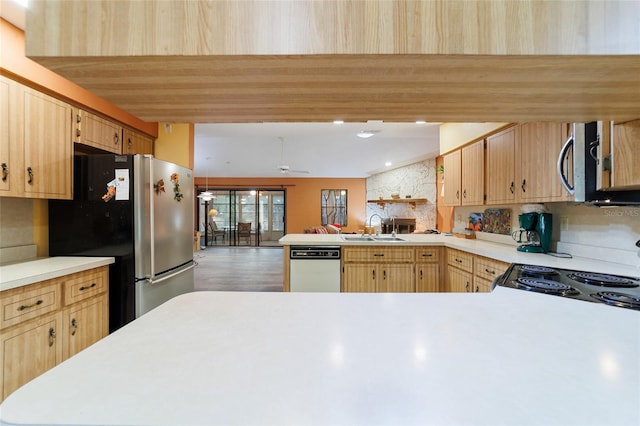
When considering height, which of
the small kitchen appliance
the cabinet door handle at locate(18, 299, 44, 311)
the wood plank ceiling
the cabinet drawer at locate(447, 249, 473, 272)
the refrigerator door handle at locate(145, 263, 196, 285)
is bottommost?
the refrigerator door handle at locate(145, 263, 196, 285)

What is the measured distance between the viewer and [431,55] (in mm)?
565

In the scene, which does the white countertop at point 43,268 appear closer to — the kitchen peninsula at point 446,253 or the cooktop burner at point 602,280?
the kitchen peninsula at point 446,253

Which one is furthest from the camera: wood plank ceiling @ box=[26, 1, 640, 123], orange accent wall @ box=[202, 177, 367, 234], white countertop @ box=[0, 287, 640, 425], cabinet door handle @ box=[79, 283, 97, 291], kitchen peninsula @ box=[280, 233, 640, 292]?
orange accent wall @ box=[202, 177, 367, 234]

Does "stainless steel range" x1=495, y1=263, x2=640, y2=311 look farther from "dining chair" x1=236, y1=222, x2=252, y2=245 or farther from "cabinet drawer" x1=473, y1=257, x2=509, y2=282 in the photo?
"dining chair" x1=236, y1=222, x2=252, y2=245

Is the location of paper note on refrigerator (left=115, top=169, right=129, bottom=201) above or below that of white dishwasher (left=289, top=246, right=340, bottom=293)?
above

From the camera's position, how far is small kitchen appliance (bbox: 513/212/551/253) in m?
2.29

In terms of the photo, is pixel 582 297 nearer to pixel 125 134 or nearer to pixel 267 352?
pixel 267 352

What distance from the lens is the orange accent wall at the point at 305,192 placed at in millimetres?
9836

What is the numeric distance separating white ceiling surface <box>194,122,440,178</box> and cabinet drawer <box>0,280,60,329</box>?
10.1ft

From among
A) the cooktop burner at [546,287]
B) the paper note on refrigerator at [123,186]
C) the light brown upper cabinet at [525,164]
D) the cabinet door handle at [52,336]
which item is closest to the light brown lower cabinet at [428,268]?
the light brown upper cabinet at [525,164]

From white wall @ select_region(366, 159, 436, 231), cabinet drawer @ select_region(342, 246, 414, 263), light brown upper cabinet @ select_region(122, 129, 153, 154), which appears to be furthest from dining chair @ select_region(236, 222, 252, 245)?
cabinet drawer @ select_region(342, 246, 414, 263)

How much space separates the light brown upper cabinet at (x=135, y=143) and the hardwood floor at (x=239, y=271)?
2.42 m

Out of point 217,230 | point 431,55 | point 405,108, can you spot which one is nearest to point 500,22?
point 431,55

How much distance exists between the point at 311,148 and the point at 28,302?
5676 mm
